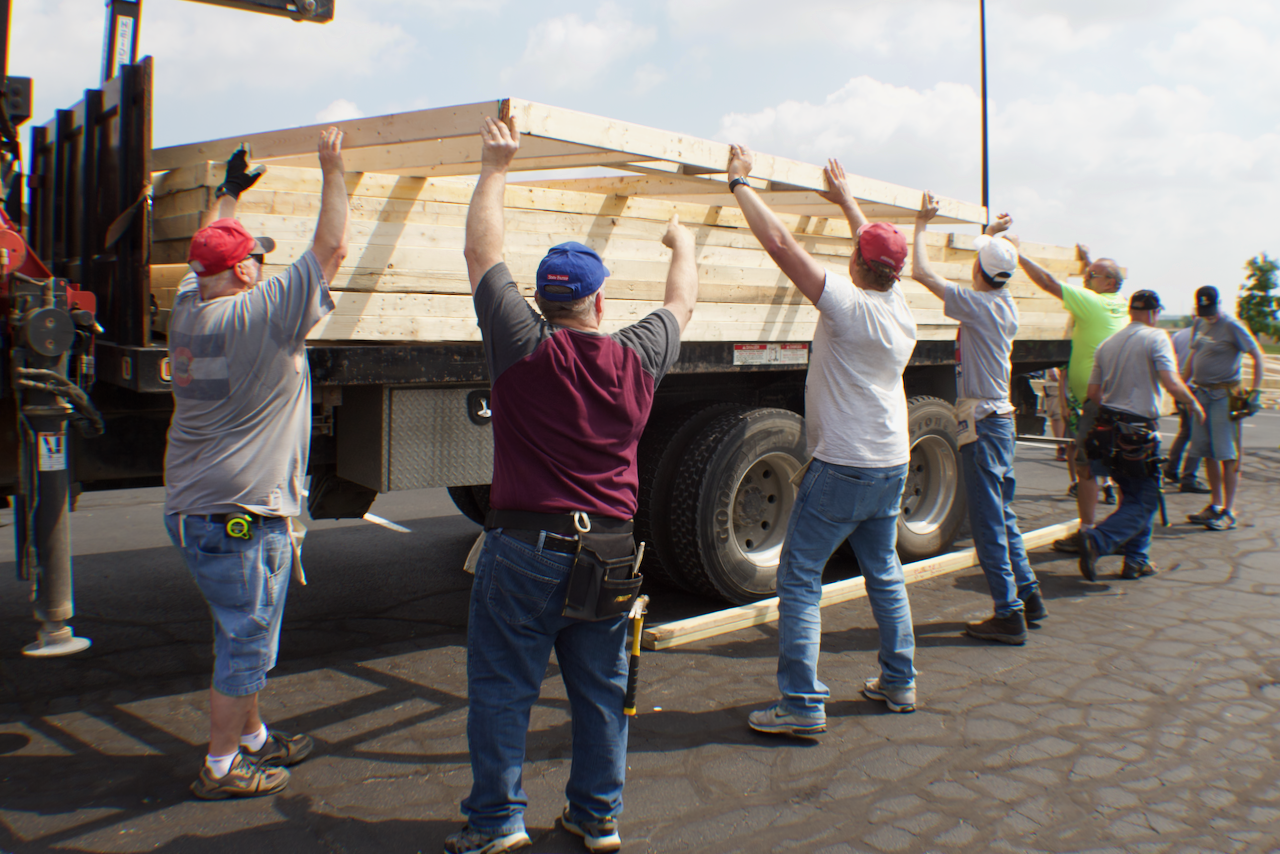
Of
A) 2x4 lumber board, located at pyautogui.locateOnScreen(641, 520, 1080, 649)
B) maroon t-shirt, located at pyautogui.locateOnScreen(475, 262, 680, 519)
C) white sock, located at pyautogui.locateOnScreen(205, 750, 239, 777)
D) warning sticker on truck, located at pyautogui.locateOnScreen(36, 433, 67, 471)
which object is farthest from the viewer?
2x4 lumber board, located at pyautogui.locateOnScreen(641, 520, 1080, 649)

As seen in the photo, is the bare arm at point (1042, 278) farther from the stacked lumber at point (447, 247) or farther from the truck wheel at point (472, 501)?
the truck wheel at point (472, 501)

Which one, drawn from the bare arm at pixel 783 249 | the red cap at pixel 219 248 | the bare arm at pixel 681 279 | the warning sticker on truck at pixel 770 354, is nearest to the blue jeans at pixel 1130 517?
the warning sticker on truck at pixel 770 354

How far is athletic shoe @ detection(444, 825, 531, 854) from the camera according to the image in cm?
260

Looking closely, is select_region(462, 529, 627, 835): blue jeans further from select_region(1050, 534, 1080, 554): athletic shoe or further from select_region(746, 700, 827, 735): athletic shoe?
select_region(1050, 534, 1080, 554): athletic shoe

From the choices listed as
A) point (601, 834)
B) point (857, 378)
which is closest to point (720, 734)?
point (601, 834)

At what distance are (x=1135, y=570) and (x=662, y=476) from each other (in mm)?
3264

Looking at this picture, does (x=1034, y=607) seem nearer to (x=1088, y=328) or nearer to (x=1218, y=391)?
(x=1088, y=328)

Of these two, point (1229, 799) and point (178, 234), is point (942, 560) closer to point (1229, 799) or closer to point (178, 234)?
point (1229, 799)

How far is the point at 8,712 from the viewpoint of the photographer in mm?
3713

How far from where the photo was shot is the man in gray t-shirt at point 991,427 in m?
4.57

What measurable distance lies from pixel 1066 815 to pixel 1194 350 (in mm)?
6212

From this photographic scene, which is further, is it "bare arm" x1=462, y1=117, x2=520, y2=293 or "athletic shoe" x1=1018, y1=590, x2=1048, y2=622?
"athletic shoe" x1=1018, y1=590, x2=1048, y2=622

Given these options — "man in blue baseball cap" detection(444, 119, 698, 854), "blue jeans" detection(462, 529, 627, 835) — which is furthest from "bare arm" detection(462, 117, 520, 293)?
"blue jeans" detection(462, 529, 627, 835)

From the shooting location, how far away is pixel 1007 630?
460 centimetres
